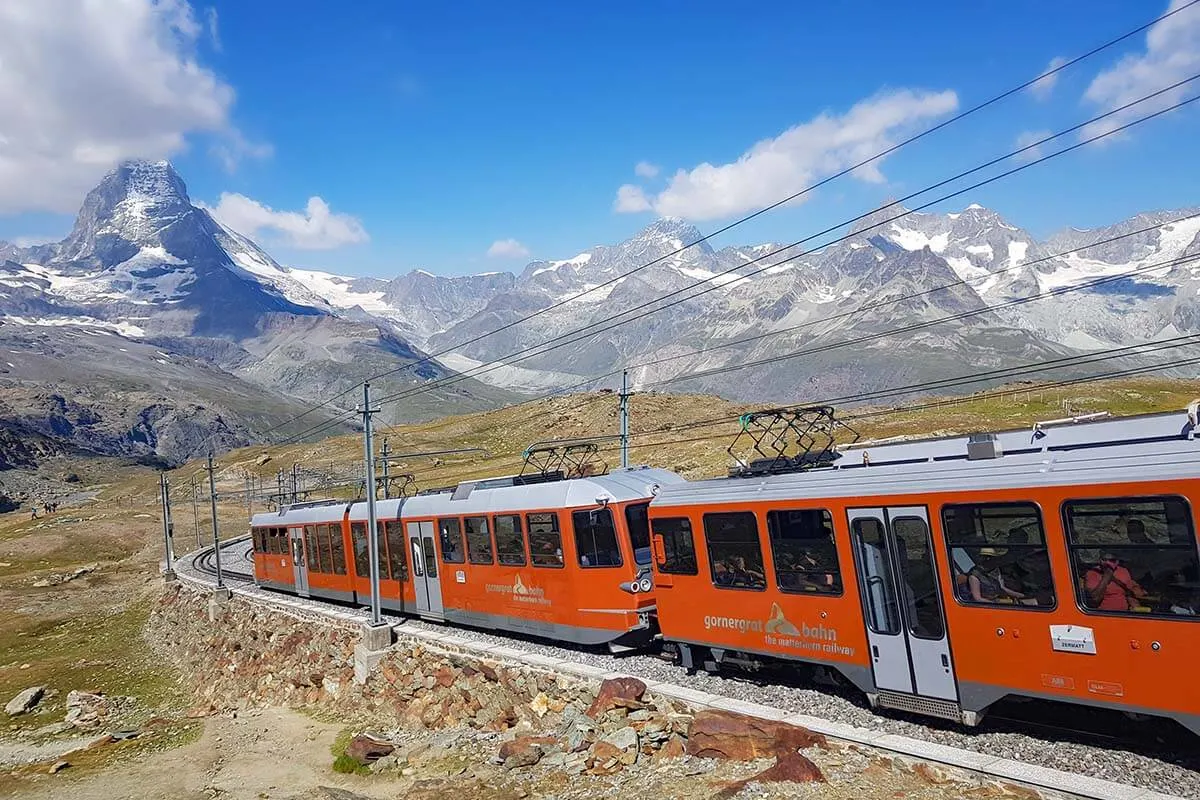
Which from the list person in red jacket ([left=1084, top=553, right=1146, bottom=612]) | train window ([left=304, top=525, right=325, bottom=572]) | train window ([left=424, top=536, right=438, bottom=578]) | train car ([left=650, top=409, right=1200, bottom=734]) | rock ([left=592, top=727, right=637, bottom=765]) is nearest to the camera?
train car ([left=650, top=409, right=1200, bottom=734])

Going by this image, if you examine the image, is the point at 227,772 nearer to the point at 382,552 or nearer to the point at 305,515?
the point at 382,552

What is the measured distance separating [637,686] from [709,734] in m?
3.13

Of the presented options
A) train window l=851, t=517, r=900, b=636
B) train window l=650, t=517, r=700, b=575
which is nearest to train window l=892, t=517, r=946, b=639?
train window l=851, t=517, r=900, b=636

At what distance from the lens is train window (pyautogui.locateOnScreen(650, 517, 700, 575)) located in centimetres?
1942

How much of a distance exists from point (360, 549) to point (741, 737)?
2369cm

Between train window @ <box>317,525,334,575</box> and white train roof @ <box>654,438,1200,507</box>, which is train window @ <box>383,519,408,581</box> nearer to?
train window @ <box>317,525,334,575</box>

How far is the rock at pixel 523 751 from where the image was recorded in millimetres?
18219

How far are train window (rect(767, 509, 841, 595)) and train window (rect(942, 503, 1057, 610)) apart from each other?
240 centimetres

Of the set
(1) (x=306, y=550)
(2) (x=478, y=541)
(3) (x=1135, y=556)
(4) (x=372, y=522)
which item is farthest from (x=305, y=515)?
(3) (x=1135, y=556)

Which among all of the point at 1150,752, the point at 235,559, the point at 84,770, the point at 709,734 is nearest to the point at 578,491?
the point at 709,734

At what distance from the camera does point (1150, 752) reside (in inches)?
503

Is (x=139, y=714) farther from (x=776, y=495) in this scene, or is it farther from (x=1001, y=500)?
(x=1001, y=500)

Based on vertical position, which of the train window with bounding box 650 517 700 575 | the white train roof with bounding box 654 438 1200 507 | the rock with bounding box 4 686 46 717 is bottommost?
the rock with bounding box 4 686 46 717

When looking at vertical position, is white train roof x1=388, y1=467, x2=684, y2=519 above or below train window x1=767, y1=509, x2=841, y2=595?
above
